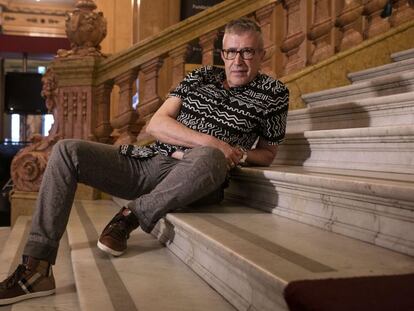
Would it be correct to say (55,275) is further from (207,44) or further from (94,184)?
(207,44)

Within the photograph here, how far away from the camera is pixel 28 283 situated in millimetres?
1611

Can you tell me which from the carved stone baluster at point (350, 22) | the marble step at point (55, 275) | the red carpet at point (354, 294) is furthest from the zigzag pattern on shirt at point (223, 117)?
the carved stone baluster at point (350, 22)

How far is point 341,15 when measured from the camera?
3430mm

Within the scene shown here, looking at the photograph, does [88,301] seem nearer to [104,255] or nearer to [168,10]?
[104,255]

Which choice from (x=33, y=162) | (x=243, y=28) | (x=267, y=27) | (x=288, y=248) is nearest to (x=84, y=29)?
(x=33, y=162)

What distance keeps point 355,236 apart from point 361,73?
6.05 feet

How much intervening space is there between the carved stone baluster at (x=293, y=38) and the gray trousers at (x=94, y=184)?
71.3 inches

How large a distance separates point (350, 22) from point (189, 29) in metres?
1.11

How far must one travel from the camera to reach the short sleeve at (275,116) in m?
2.07

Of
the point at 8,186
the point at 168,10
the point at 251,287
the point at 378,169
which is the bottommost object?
the point at 8,186

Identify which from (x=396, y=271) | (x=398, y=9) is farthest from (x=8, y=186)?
(x=396, y=271)

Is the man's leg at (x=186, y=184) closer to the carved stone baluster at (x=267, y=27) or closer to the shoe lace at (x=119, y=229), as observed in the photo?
the shoe lace at (x=119, y=229)

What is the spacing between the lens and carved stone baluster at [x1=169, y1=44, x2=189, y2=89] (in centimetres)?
341

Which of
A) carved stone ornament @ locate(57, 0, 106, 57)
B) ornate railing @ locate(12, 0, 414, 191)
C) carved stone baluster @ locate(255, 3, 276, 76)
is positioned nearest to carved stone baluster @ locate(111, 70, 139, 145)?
ornate railing @ locate(12, 0, 414, 191)
